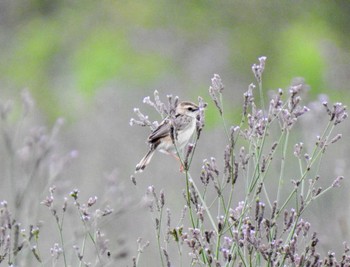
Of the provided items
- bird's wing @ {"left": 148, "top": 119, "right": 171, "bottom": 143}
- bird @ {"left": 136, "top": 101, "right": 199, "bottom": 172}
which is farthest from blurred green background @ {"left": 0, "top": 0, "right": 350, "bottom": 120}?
bird's wing @ {"left": 148, "top": 119, "right": 171, "bottom": 143}

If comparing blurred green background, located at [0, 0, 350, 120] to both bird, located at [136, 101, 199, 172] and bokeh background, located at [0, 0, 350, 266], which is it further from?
bird, located at [136, 101, 199, 172]

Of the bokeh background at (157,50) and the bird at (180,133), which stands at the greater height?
the bokeh background at (157,50)

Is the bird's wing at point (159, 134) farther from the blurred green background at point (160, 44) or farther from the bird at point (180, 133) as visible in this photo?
the blurred green background at point (160, 44)

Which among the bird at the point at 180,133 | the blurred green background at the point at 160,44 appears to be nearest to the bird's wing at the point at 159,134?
the bird at the point at 180,133

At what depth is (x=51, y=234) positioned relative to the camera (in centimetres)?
1055

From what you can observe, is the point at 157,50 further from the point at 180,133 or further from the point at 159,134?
the point at 180,133

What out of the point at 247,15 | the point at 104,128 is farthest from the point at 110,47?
the point at 104,128

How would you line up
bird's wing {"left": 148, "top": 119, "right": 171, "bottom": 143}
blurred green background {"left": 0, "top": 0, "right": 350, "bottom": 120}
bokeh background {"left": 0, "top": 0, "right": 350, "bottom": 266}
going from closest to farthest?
bird's wing {"left": 148, "top": 119, "right": 171, "bottom": 143} < bokeh background {"left": 0, "top": 0, "right": 350, "bottom": 266} < blurred green background {"left": 0, "top": 0, "right": 350, "bottom": 120}

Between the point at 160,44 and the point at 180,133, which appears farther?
the point at 160,44

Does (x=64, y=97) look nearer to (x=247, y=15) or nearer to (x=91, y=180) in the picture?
(x=247, y=15)

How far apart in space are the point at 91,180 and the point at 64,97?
33.7 feet

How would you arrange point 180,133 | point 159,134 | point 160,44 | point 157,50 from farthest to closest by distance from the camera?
point 160,44 → point 157,50 → point 159,134 → point 180,133

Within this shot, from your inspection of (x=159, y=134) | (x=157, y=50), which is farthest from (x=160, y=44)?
(x=159, y=134)

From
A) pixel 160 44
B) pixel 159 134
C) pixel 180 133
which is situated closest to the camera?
pixel 180 133
